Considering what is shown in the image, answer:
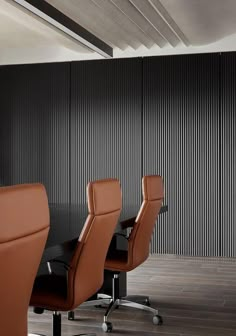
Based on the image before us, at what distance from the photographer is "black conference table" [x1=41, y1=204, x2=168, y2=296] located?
2.67 m

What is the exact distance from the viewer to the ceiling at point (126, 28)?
5555 millimetres

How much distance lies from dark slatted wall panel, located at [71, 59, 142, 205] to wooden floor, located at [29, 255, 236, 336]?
61.1 inches

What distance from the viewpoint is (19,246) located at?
75.5 inches

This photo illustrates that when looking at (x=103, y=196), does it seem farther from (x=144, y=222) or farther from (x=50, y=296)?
(x=144, y=222)

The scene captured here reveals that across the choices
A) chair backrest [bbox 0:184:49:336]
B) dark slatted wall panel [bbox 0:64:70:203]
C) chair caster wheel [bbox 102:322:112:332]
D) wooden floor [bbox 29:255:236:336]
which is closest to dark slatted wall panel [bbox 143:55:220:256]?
wooden floor [bbox 29:255:236:336]

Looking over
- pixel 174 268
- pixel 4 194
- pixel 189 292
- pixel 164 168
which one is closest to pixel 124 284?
pixel 189 292

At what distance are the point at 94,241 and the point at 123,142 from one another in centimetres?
443

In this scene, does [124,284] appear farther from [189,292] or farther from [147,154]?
[147,154]

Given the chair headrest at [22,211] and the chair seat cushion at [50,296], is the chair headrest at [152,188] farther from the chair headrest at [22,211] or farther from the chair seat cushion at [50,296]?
the chair headrest at [22,211]

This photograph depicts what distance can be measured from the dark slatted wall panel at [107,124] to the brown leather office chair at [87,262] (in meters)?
4.12

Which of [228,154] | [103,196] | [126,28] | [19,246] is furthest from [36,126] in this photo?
[19,246]

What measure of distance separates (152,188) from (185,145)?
312 cm

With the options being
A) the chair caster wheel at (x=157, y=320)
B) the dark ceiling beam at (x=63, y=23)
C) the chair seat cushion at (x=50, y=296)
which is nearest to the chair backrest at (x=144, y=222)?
the chair caster wheel at (x=157, y=320)

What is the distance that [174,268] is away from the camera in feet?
21.0
